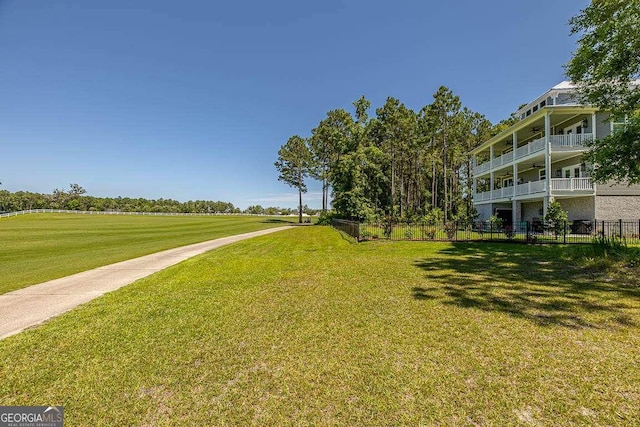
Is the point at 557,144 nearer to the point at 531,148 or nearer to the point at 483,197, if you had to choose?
the point at 531,148

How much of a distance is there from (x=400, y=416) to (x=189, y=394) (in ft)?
7.00

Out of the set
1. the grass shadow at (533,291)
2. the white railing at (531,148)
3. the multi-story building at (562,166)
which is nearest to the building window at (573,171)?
the multi-story building at (562,166)

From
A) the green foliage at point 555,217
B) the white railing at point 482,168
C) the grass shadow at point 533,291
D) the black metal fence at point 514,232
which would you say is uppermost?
the white railing at point 482,168

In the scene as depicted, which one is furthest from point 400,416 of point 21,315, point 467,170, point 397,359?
point 467,170

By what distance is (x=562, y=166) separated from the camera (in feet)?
71.3

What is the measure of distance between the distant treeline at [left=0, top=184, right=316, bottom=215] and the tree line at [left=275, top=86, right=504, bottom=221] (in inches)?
2527

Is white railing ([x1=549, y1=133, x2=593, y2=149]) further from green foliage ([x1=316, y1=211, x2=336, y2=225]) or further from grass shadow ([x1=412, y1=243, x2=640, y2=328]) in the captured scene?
green foliage ([x1=316, y1=211, x2=336, y2=225])

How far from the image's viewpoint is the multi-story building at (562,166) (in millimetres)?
18438

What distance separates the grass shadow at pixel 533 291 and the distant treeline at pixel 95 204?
99.8 m

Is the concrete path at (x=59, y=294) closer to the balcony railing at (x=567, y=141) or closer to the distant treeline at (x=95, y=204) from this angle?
the balcony railing at (x=567, y=141)

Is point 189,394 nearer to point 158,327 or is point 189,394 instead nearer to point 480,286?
point 158,327

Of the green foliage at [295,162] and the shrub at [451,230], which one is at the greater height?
the green foliage at [295,162]

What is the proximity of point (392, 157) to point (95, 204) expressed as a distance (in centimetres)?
11427

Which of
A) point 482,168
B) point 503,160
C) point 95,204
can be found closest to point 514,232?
point 503,160
